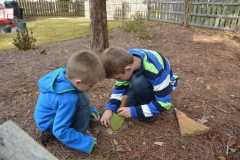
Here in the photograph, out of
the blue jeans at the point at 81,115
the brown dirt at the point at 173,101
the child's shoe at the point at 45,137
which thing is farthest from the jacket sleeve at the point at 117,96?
the child's shoe at the point at 45,137

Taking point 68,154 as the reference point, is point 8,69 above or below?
above

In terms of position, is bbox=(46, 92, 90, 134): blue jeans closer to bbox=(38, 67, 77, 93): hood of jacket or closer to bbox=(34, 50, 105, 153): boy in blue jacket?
bbox=(34, 50, 105, 153): boy in blue jacket

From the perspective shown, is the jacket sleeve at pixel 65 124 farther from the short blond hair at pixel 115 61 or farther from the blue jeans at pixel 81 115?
the short blond hair at pixel 115 61

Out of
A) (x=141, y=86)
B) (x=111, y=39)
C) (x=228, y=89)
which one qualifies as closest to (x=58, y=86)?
(x=141, y=86)

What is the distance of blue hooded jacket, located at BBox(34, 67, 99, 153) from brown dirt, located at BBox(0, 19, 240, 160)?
0.80ft

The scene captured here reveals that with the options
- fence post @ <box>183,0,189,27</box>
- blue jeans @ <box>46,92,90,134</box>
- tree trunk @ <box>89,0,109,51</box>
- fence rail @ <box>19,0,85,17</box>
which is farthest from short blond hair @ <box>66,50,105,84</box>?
fence rail @ <box>19,0,85,17</box>

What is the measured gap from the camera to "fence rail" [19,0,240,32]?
21.3 feet

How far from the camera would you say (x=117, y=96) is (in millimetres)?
2078

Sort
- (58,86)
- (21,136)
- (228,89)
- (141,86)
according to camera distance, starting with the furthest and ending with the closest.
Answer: (228,89) → (141,86) → (58,86) → (21,136)

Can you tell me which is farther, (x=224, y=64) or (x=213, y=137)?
(x=224, y=64)

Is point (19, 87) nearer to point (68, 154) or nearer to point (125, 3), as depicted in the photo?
point (68, 154)

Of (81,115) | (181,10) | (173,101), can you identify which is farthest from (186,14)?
(81,115)

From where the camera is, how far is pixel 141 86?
185 centimetres

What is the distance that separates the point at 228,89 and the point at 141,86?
1634 millimetres
